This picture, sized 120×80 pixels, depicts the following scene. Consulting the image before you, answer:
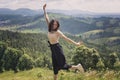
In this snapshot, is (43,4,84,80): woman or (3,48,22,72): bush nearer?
(43,4,84,80): woman

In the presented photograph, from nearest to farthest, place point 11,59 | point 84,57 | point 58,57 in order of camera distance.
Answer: point 58,57
point 84,57
point 11,59

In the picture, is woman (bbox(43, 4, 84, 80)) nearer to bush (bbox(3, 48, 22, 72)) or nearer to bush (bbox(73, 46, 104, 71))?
bush (bbox(73, 46, 104, 71))

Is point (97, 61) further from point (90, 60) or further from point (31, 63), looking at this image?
point (31, 63)

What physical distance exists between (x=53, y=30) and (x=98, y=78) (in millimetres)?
3002

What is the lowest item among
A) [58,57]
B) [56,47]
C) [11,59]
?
[11,59]

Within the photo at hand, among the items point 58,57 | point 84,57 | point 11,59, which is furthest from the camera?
point 11,59

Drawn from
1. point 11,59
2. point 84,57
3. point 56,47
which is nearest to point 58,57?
point 56,47

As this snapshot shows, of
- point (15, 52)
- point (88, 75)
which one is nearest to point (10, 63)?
point (15, 52)

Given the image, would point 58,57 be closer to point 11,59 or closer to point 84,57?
point 84,57

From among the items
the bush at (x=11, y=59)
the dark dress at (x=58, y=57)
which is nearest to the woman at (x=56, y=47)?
the dark dress at (x=58, y=57)

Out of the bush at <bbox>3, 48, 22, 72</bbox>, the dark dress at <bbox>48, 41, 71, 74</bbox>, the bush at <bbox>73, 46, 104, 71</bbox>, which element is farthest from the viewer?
the bush at <bbox>3, 48, 22, 72</bbox>

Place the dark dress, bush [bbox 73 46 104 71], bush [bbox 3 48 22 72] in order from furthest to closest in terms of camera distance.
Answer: bush [bbox 3 48 22 72] < bush [bbox 73 46 104 71] < the dark dress

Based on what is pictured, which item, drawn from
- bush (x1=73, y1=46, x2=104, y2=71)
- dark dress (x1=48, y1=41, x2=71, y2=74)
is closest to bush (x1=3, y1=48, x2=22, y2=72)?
bush (x1=73, y1=46, x2=104, y2=71)

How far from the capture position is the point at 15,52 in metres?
174
